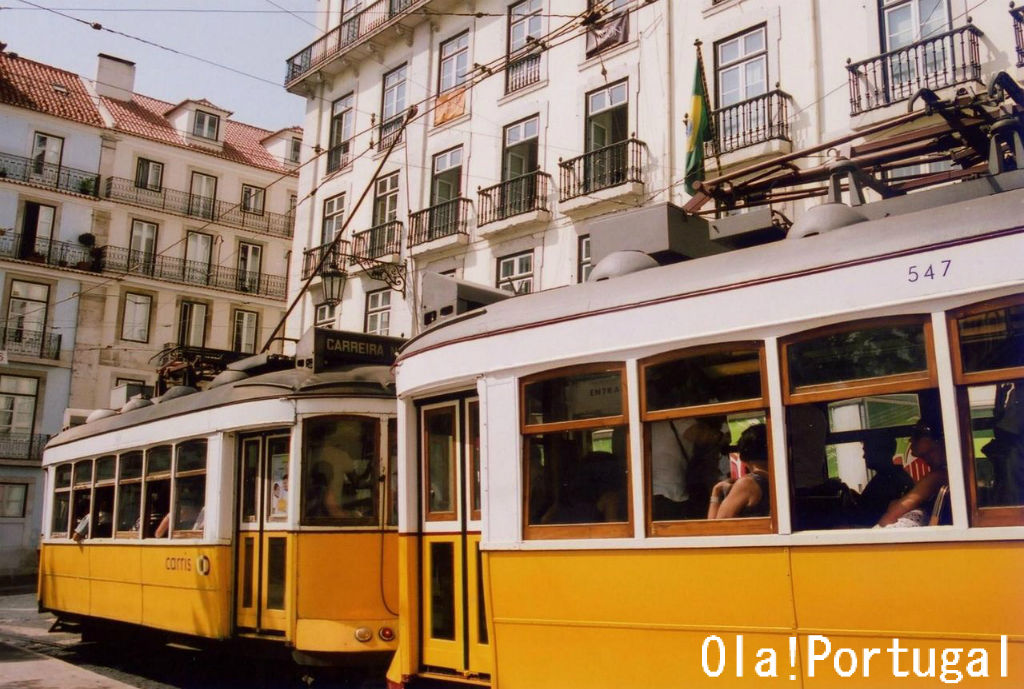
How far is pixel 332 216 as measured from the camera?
23.0 metres

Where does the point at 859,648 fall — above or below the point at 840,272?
below

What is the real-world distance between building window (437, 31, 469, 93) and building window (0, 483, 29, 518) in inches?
745

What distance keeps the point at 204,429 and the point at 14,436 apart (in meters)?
23.9

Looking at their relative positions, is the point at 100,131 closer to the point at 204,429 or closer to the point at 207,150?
the point at 207,150

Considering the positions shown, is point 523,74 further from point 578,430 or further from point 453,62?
point 578,430

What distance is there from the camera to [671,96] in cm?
1559

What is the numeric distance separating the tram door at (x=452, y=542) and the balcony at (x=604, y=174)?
32.0 ft

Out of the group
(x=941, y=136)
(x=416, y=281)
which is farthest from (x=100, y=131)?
(x=941, y=136)

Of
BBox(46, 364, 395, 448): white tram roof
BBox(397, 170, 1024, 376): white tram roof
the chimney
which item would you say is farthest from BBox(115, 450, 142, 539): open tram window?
the chimney

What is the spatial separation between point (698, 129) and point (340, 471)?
27.8 ft

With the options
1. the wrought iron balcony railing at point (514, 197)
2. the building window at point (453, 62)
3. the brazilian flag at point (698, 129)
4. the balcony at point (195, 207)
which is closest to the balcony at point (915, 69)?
the brazilian flag at point (698, 129)

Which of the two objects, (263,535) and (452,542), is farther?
(263,535)

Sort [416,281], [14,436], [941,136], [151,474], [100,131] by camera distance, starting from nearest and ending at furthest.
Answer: [941,136]
[151,474]
[416,281]
[14,436]
[100,131]

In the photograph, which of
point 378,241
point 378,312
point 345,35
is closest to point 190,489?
point 378,312
